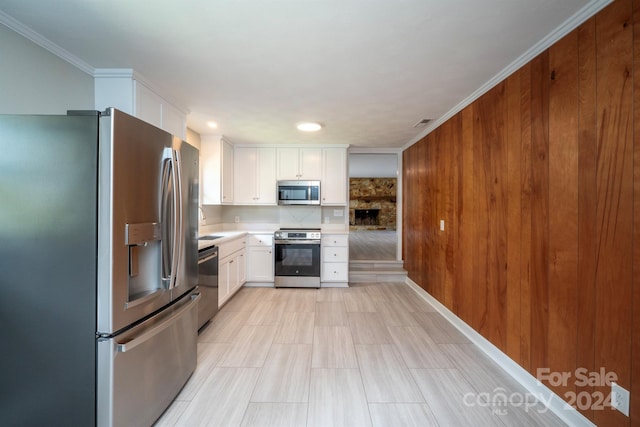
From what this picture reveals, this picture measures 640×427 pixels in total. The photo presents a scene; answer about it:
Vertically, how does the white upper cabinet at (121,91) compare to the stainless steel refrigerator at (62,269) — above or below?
above

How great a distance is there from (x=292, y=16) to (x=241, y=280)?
11.4 ft

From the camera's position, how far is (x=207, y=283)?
2.75 metres

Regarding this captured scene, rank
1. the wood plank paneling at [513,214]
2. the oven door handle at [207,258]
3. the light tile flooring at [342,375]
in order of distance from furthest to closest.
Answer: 1. the oven door handle at [207,258]
2. the wood plank paneling at [513,214]
3. the light tile flooring at [342,375]

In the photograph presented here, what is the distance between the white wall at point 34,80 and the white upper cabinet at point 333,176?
3140 mm

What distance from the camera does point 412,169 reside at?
14.4 ft

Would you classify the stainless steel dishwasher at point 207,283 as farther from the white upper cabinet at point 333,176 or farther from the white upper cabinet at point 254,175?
the white upper cabinet at point 333,176

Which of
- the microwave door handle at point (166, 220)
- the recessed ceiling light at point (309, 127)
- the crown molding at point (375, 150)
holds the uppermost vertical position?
the crown molding at point (375, 150)

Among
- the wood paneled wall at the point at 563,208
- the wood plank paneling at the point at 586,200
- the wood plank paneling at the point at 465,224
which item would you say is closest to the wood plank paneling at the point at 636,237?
the wood paneled wall at the point at 563,208

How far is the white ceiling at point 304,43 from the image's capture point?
4.67ft

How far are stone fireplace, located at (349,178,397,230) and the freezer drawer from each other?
1158cm

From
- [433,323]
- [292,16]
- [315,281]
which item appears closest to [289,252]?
[315,281]

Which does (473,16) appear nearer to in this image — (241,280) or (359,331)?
(359,331)

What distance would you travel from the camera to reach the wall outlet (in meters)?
1.25

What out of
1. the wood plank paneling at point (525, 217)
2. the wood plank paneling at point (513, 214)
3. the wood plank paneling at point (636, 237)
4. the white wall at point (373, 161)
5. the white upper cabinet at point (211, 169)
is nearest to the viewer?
the wood plank paneling at point (636, 237)
